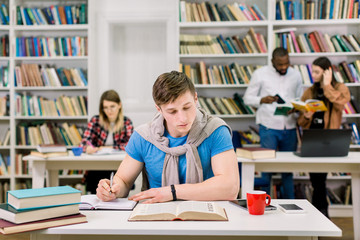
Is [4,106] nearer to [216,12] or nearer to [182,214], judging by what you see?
[216,12]

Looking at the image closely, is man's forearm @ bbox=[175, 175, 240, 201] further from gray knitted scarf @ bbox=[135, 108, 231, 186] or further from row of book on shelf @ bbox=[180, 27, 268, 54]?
row of book on shelf @ bbox=[180, 27, 268, 54]

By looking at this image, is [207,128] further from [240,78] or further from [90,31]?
[90,31]

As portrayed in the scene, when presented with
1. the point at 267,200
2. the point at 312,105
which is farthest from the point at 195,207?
the point at 312,105

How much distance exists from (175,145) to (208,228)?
0.64 meters

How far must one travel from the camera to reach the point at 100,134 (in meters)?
3.75

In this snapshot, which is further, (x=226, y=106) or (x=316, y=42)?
(x=226, y=106)

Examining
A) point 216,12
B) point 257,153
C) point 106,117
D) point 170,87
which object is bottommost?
point 257,153

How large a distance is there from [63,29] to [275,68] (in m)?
2.39

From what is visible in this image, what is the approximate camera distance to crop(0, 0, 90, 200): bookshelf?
4566 millimetres

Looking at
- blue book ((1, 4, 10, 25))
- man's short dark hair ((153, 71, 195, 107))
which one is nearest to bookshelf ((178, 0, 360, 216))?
blue book ((1, 4, 10, 25))

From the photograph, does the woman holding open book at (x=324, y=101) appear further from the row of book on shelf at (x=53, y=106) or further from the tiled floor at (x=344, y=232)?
the row of book on shelf at (x=53, y=106)

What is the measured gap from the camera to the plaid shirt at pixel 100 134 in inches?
145

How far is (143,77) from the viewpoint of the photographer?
4922mm

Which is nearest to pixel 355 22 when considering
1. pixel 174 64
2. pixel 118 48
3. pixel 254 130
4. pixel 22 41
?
pixel 254 130
